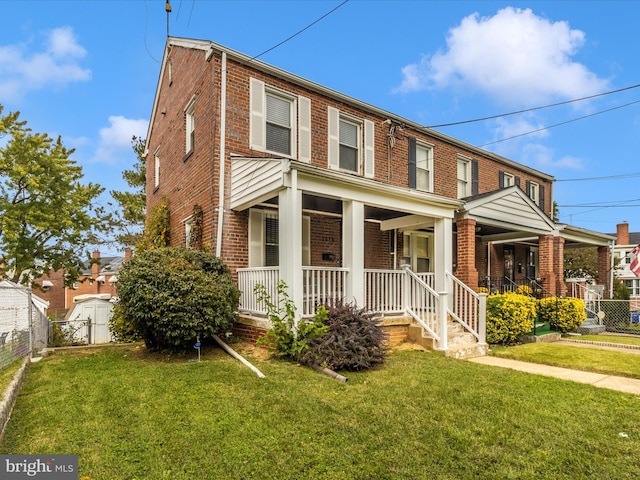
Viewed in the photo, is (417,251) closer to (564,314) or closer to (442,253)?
(442,253)

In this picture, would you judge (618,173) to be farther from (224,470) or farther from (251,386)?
(224,470)

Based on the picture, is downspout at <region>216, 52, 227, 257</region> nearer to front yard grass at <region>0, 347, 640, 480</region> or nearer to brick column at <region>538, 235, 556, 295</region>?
front yard grass at <region>0, 347, 640, 480</region>

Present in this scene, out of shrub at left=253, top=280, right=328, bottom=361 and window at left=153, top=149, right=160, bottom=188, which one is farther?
window at left=153, top=149, right=160, bottom=188

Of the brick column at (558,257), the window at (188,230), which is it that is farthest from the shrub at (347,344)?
the brick column at (558,257)

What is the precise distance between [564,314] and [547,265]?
1.77m

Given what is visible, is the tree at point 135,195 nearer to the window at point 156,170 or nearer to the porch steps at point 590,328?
the window at point 156,170

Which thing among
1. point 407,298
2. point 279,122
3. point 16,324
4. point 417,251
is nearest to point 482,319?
point 407,298

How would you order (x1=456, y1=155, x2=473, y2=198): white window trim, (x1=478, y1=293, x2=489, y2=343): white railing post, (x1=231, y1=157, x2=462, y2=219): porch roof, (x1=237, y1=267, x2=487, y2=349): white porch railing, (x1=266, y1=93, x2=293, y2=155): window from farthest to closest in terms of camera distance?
(x1=456, y1=155, x2=473, y2=198): white window trim
(x1=266, y1=93, x2=293, y2=155): window
(x1=478, y1=293, x2=489, y2=343): white railing post
(x1=237, y1=267, x2=487, y2=349): white porch railing
(x1=231, y1=157, x2=462, y2=219): porch roof

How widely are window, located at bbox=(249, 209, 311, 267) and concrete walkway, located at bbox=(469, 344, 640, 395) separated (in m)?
4.68

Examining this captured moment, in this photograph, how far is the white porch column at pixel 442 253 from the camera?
9156 mm

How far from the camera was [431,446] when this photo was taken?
3.55 metres

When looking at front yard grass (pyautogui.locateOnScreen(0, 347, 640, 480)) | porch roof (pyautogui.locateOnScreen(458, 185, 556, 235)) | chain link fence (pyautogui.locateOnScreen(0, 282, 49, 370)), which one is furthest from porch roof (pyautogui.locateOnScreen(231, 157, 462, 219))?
chain link fence (pyautogui.locateOnScreen(0, 282, 49, 370))

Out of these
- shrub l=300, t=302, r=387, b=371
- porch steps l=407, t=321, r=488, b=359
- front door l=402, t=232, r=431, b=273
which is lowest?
porch steps l=407, t=321, r=488, b=359

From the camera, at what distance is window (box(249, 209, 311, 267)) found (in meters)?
9.08
